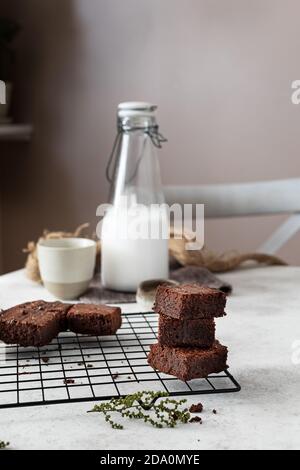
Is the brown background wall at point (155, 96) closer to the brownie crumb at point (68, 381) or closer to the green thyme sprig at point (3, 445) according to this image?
the brownie crumb at point (68, 381)

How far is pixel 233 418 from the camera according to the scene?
2.71 ft

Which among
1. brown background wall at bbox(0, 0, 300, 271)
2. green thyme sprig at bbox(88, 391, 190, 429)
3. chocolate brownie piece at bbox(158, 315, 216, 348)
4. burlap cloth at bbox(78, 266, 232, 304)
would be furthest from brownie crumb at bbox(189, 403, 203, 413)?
brown background wall at bbox(0, 0, 300, 271)

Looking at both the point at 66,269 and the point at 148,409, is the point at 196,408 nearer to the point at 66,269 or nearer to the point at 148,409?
the point at 148,409

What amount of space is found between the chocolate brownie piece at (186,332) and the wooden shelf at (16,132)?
2.00m

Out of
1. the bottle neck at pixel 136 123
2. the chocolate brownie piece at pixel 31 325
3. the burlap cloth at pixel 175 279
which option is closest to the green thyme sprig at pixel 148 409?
the chocolate brownie piece at pixel 31 325

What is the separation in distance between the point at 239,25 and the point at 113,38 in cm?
51

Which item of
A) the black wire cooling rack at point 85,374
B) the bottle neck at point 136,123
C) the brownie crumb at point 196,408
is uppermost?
the bottle neck at point 136,123

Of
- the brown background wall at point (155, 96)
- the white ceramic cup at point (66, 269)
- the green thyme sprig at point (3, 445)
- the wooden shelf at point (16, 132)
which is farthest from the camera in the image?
the wooden shelf at point (16, 132)

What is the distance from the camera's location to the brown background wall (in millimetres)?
2680

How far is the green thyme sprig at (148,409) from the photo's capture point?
0.80m

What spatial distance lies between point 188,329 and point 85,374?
161mm

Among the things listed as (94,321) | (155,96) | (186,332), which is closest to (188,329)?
(186,332)

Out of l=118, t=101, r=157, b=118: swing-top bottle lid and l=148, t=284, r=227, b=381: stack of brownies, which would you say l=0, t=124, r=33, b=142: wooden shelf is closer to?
l=118, t=101, r=157, b=118: swing-top bottle lid

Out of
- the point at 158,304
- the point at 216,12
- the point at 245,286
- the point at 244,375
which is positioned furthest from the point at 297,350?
the point at 216,12
